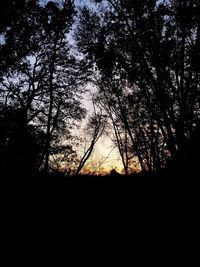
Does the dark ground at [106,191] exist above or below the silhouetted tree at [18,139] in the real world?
below

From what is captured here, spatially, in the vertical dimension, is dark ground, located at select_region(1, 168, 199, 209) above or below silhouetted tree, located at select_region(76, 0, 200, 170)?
below

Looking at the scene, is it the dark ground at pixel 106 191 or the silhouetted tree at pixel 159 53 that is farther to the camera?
the silhouetted tree at pixel 159 53

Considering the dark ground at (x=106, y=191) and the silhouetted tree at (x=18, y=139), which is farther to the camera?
the silhouetted tree at (x=18, y=139)

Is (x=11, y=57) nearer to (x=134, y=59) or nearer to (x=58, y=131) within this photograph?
(x=134, y=59)

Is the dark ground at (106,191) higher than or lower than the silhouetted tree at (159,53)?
lower

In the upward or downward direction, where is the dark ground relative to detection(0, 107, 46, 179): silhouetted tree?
downward

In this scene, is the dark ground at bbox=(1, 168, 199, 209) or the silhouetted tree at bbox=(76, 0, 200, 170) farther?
the silhouetted tree at bbox=(76, 0, 200, 170)

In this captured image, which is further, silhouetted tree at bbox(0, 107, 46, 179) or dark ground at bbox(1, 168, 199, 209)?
silhouetted tree at bbox(0, 107, 46, 179)

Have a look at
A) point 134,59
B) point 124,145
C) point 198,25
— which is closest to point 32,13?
point 134,59

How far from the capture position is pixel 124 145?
91.5ft

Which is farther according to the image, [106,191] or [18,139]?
[18,139]

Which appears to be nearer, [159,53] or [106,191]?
[106,191]

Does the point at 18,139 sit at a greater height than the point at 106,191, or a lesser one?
greater

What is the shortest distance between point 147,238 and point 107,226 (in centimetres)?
88
